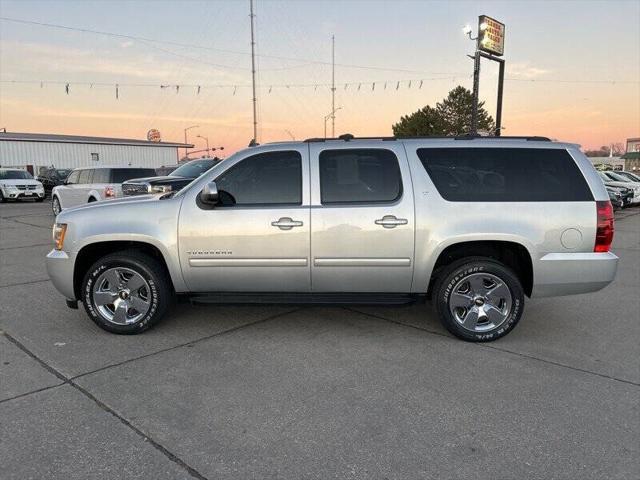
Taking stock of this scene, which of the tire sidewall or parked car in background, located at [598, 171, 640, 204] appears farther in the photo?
parked car in background, located at [598, 171, 640, 204]

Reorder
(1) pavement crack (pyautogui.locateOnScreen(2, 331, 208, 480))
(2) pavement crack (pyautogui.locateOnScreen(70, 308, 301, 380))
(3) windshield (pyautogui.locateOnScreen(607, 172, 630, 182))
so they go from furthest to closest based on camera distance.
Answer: (3) windshield (pyautogui.locateOnScreen(607, 172, 630, 182)) < (2) pavement crack (pyautogui.locateOnScreen(70, 308, 301, 380)) < (1) pavement crack (pyautogui.locateOnScreen(2, 331, 208, 480))

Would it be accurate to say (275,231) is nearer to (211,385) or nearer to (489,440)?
(211,385)

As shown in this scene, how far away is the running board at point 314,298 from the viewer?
446 cm

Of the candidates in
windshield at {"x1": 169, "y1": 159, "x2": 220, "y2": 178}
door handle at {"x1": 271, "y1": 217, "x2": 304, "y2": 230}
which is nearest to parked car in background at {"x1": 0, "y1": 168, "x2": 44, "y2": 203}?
windshield at {"x1": 169, "y1": 159, "x2": 220, "y2": 178}

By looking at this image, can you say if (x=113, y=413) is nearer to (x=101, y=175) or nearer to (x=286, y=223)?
(x=286, y=223)

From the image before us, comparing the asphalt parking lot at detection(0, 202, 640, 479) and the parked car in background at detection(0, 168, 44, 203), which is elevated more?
the parked car in background at detection(0, 168, 44, 203)

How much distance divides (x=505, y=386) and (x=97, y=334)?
3.67 metres

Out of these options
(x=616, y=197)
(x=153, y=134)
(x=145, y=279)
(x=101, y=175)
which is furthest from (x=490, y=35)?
(x=153, y=134)

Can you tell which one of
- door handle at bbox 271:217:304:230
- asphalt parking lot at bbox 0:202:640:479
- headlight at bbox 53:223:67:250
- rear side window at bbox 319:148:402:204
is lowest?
asphalt parking lot at bbox 0:202:640:479

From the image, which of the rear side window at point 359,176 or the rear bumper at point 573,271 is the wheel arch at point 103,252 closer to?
the rear side window at point 359,176

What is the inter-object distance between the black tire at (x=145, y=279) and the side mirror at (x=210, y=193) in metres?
0.86

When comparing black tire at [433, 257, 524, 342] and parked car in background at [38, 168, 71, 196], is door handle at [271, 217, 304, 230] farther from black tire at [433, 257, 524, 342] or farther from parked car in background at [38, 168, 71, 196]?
parked car in background at [38, 168, 71, 196]

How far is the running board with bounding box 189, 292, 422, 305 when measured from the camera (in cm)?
446

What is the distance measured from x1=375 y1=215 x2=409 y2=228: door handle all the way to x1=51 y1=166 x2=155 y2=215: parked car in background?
429 inches
